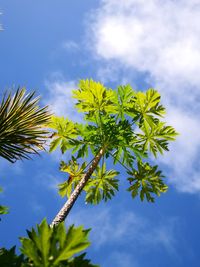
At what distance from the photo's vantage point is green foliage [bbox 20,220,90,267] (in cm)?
312

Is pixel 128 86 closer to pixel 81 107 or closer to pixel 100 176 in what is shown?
pixel 81 107

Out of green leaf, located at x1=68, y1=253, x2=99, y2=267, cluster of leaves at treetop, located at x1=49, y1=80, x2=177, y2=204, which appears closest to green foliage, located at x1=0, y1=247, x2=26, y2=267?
green leaf, located at x1=68, y1=253, x2=99, y2=267

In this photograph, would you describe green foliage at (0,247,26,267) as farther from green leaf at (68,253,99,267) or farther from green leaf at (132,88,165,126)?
green leaf at (132,88,165,126)

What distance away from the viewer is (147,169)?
344 inches

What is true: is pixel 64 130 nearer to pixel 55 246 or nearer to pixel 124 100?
pixel 124 100

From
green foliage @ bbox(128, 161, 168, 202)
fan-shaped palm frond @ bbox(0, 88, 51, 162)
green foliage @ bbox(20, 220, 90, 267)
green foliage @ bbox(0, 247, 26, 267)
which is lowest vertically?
green foliage @ bbox(0, 247, 26, 267)

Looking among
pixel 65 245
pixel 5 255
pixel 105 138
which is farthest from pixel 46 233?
pixel 105 138

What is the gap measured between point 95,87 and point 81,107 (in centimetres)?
65

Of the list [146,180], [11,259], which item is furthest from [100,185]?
[11,259]

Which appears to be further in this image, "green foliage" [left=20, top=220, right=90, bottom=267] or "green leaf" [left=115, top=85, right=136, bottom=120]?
"green leaf" [left=115, top=85, right=136, bottom=120]

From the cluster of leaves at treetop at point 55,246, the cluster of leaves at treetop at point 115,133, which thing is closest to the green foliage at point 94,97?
the cluster of leaves at treetop at point 115,133

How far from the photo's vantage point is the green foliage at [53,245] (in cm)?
312

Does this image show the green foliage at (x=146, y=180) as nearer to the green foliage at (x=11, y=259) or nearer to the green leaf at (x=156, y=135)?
the green leaf at (x=156, y=135)

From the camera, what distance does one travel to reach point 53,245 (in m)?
3.16
